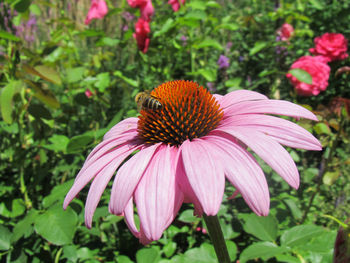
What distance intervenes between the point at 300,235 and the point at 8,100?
117 centimetres

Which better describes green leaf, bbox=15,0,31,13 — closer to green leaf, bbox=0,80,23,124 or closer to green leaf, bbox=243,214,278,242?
green leaf, bbox=0,80,23,124

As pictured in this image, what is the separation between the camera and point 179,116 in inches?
33.4

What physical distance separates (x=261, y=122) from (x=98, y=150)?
18.2 inches

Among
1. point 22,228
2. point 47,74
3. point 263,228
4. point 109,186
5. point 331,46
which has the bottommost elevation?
point 109,186

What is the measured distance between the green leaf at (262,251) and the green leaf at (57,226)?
566mm

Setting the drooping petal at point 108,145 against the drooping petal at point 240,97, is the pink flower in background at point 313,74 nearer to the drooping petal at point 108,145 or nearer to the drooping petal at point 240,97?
the drooping petal at point 240,97

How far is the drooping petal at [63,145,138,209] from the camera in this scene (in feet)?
2.17

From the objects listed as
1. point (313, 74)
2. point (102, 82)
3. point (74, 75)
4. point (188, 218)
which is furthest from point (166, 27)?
point (188, 218)

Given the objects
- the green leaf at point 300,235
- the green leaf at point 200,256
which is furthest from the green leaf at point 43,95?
the green leaf at point 300,235

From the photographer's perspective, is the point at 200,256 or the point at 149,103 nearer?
the point at 149,103

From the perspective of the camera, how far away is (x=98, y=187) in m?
0.63

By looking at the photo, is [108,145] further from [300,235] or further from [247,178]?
[300,235]

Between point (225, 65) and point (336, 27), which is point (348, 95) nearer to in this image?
point (336, 27)

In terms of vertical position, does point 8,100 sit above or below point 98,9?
below
